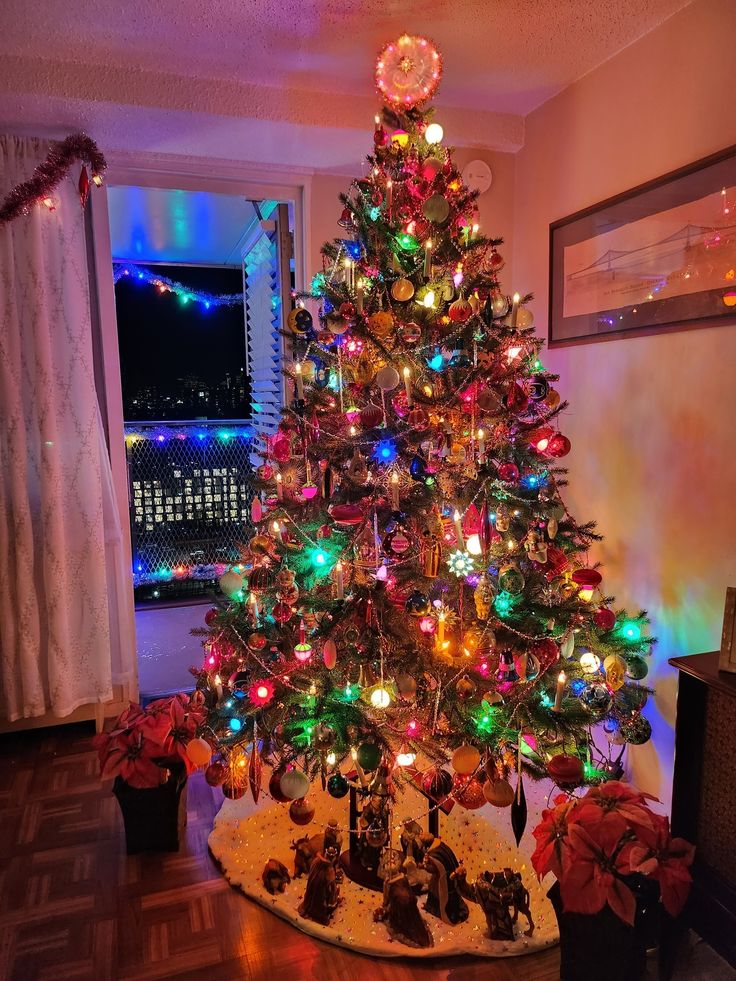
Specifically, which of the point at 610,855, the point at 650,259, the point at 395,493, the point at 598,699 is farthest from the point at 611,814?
the point at 650,259

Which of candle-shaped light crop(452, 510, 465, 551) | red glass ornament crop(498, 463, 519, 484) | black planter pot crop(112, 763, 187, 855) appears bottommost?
black planter pot crop(112, 763, 187, 855)

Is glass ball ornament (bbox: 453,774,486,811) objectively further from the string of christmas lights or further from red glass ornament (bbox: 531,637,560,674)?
the string of christmas lights

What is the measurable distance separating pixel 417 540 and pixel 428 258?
725mm

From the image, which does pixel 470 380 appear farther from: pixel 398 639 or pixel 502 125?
pixel 502 125

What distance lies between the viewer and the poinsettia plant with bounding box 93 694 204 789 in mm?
1906

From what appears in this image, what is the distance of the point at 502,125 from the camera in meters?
2.58

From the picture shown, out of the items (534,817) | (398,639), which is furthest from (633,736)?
(398,639)

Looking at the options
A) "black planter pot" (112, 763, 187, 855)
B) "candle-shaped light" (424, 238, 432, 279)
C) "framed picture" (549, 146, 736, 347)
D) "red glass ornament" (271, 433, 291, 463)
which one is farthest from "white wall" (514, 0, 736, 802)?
"black planter pot" (112, 763, 187, 855)

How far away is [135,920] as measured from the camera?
1711 millimetres

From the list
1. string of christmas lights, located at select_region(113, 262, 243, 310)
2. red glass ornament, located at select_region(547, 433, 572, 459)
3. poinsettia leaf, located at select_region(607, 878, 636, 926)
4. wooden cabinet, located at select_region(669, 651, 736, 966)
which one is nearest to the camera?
poinsettia leaf, located at select_region(607, 878, 636, 926)

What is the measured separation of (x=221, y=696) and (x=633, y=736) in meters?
1.18

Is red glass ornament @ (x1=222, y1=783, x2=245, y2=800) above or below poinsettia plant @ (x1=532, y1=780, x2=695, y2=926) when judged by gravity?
below

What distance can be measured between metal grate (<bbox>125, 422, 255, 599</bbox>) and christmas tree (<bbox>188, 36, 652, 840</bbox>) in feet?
8.13

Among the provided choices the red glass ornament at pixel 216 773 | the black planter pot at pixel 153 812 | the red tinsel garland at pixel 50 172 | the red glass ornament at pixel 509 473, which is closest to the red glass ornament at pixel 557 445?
the red glass ornament at pixel 509 473
